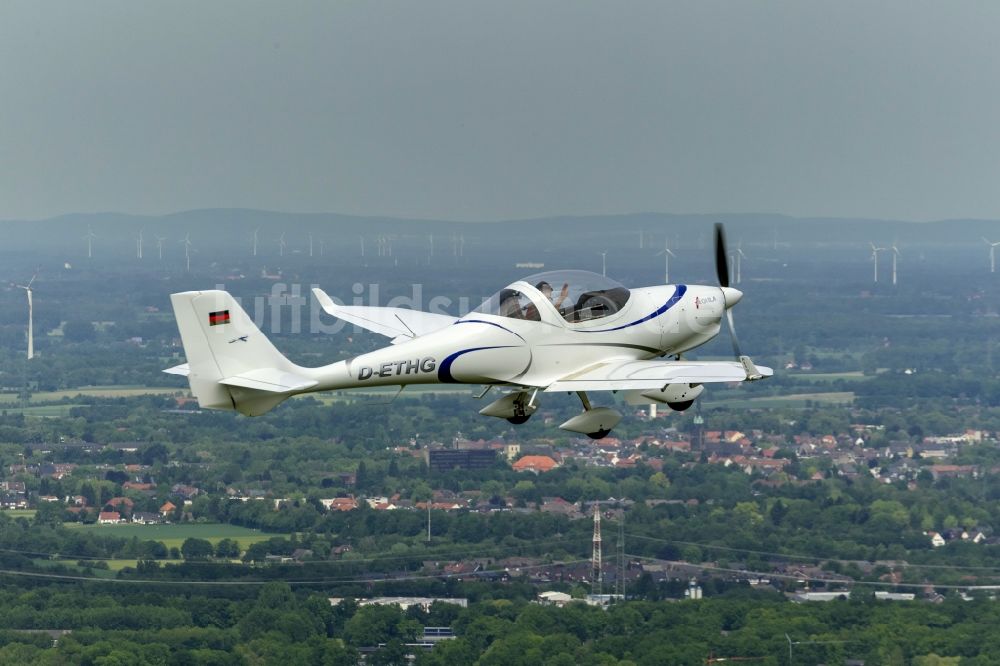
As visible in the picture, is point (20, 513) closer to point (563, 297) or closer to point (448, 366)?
point (563, 297)

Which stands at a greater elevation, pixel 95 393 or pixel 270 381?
pixel 270 381

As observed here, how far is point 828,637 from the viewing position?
71375mm

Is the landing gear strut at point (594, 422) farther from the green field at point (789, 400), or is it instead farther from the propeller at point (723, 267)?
the green field at point (789, 400)

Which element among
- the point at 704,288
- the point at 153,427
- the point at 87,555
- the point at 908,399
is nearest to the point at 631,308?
the point at 704,288

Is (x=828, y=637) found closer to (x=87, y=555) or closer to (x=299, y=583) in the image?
(x=299, y=583)

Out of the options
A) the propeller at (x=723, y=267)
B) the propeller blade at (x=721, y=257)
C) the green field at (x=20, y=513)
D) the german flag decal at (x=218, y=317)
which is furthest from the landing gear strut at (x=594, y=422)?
the green field at (x=20, y=513)

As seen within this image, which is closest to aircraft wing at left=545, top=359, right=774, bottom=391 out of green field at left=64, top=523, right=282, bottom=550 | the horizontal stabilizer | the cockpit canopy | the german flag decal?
the cockpit canopy

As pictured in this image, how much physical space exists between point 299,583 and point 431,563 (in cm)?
778

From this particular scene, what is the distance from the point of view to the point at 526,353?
2945cm

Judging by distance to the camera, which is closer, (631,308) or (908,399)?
(631,308)

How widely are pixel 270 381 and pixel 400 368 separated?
270 centimetres

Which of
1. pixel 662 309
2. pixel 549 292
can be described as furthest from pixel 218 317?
pixel 662 309

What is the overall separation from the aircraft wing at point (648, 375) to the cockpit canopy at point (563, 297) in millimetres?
1090

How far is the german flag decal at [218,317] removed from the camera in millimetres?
26448
